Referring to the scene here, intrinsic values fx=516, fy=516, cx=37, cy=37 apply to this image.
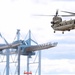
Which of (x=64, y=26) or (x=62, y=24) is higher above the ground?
(x=62, y=24)

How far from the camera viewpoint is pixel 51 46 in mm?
119938

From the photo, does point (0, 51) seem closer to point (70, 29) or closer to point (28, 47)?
point (28, 47)

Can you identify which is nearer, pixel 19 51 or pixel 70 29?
pixel 70 29

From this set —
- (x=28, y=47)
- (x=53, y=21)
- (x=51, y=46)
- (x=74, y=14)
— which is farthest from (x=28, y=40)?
(x=74, y=14)

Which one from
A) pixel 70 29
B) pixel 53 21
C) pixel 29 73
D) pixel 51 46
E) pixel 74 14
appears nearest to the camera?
pixel 74 14

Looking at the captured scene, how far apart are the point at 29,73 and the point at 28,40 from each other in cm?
917

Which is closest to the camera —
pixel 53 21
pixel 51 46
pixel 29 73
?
pixel 53 21

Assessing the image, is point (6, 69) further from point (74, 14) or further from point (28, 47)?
point (74, 14)

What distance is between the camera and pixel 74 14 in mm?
48438

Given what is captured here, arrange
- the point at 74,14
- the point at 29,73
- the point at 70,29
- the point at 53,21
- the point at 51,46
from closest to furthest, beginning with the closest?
the point at 74,14 → the point at 70,29 → the point at 53,21 → the point at 51,46 → the point at 29,73

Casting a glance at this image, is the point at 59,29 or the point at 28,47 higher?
the point at 28,47

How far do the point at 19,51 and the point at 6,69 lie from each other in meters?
5.39

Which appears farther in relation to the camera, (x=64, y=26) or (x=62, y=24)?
(x=62, y=24)

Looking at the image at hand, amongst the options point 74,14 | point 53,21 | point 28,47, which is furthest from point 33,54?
point 74,14
